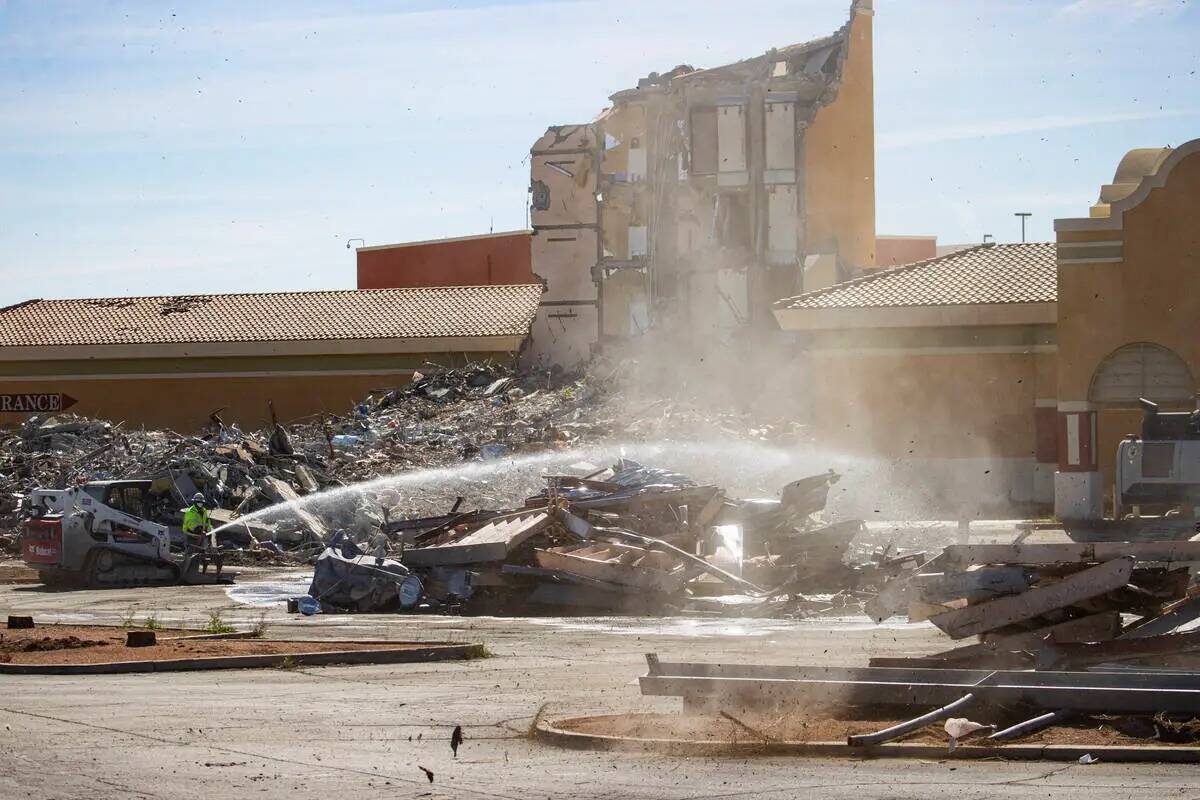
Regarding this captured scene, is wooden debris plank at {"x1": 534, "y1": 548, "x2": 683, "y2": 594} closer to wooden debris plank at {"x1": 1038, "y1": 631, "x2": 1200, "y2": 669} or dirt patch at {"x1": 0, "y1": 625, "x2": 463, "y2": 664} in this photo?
dirt patch at {"x1": 0, "y1": 625, "x2": 463, "y2": 664}

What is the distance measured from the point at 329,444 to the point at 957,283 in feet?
54.0

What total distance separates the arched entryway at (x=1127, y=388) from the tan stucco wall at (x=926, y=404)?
3.72m

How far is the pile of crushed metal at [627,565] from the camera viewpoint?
68.8 ft

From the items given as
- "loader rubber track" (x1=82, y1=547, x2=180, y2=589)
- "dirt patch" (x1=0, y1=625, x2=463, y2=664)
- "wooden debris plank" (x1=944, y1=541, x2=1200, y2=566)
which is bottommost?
"loader rubber track" (x1=82, y1=547, x2=180, y2=589)

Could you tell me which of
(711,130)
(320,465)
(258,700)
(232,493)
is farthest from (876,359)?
(258,700)

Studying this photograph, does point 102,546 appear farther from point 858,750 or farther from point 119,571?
point 858,750

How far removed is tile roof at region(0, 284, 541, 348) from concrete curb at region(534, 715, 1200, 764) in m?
38.6

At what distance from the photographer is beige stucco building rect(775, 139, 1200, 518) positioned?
1364 inches

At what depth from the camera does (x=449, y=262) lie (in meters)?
64.8

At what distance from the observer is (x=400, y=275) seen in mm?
65438

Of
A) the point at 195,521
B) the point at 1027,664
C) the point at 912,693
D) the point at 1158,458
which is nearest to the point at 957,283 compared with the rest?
the point at 1158,458

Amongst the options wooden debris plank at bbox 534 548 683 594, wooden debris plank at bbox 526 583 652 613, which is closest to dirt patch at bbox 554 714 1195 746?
wooden debris plank at bbox 534 548 683 594

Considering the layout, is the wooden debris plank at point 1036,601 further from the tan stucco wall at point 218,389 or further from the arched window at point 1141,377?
the tan stucco wall at point 218,389

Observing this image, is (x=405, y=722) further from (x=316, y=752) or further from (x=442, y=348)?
(x=442, y=348)
